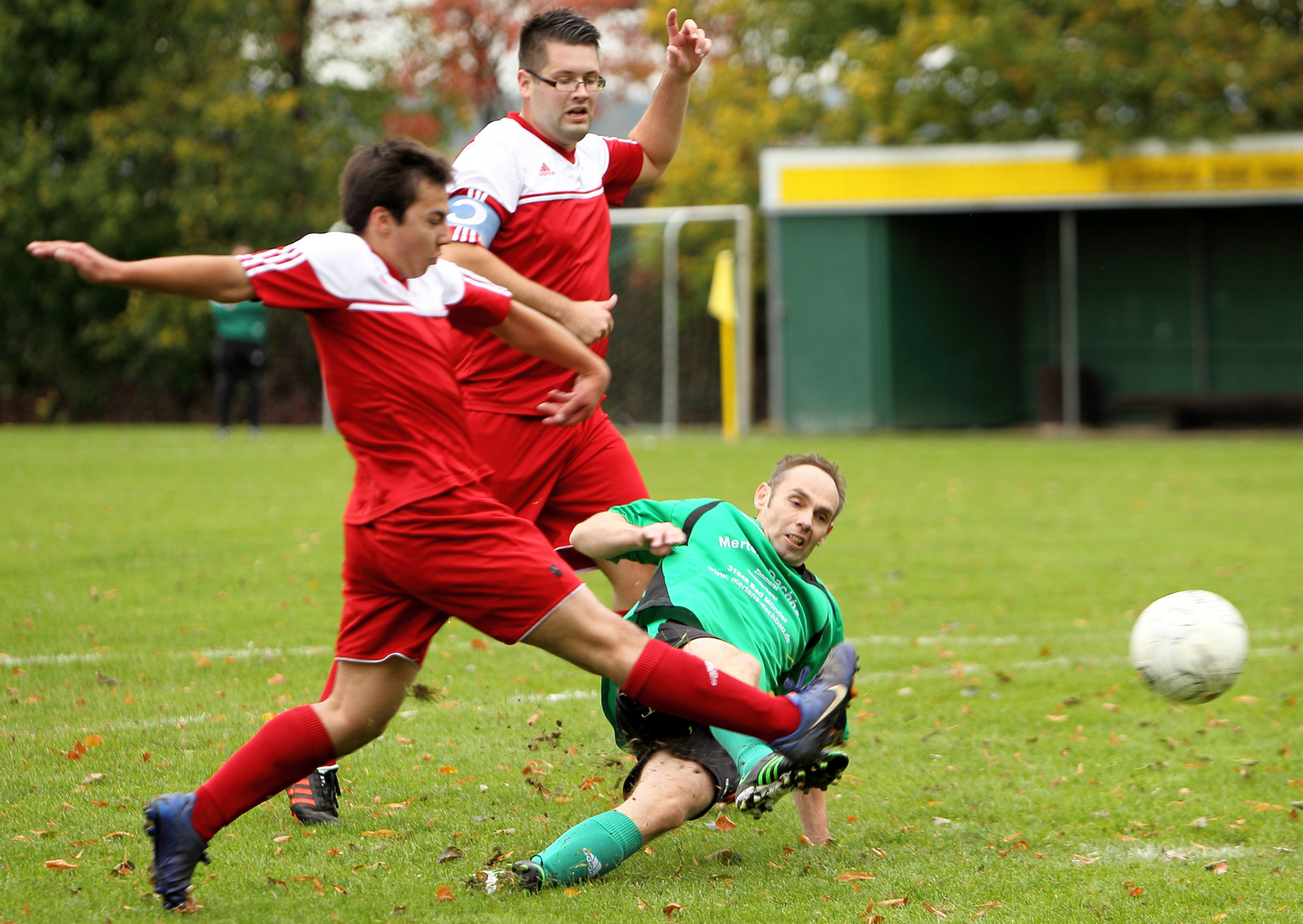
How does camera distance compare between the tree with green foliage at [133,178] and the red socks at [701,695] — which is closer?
the red socks at [701,695]

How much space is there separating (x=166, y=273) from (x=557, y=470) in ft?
5.89

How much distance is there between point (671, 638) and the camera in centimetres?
400

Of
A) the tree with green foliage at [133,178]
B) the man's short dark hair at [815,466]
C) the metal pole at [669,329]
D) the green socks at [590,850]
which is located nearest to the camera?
the green socks at [590,850]

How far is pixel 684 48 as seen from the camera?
5.03 metres

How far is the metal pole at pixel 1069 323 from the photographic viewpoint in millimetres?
21719

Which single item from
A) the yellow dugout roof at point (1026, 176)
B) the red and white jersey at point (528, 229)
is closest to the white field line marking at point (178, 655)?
the red and white jersey at point (528, 229)

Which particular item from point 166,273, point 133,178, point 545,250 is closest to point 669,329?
point 133,178

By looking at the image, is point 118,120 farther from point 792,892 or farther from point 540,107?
point 792,892

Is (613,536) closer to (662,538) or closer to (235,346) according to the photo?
(662,538)

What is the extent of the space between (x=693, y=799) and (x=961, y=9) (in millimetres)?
22111

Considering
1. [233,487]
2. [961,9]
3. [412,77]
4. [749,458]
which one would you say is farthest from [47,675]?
[412,77]

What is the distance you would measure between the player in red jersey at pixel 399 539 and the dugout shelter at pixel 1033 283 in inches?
732

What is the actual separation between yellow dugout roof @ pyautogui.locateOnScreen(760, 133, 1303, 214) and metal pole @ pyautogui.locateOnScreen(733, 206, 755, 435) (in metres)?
0.69

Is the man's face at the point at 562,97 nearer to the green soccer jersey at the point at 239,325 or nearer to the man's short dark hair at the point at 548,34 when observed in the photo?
the man's short dark hair at the point at 548,34
